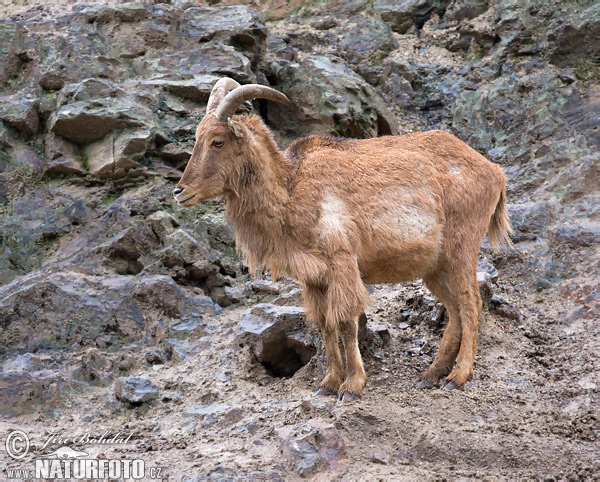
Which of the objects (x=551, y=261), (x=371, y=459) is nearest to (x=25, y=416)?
(x=371, y=459)

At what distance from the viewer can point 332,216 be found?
745 cm

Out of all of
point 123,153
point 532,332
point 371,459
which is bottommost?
point 532,332

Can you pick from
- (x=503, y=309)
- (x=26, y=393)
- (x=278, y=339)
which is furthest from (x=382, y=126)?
(x=26, y=393)

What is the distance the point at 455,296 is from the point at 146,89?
670 centimetres

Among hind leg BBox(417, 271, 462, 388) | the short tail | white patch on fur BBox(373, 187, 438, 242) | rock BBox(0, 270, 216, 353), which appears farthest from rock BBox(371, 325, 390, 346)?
rock BBox(0, 270, 216, 353)

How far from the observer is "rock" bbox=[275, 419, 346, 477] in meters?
6.24

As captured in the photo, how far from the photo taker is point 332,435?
21.4 feet

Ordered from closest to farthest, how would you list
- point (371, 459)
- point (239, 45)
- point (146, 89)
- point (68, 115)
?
1. point (371, 459)
2. point (68, 115)
3. point (146, 89)
4. point (239, 45)

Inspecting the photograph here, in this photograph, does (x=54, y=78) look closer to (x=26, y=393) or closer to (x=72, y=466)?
(x=26, y=393)

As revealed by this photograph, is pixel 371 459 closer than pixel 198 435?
Yes

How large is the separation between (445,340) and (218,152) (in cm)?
352

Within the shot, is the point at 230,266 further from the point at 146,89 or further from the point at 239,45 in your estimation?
the point at 239,45

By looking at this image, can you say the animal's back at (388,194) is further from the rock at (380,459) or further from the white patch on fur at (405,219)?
the rock at (380,459)

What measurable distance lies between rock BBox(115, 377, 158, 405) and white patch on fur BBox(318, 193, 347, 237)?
116 inches
